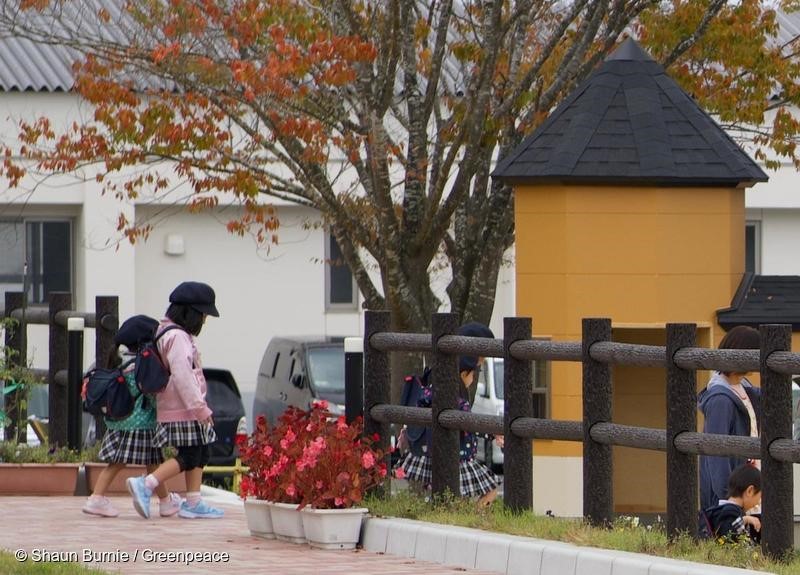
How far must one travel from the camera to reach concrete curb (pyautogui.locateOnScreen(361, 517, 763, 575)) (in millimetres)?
7629

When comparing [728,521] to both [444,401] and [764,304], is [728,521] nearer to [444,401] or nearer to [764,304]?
[444,401]

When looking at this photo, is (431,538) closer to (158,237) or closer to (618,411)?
(618,411)

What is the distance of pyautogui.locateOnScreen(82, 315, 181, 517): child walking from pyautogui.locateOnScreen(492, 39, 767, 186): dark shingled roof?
9.69 feet

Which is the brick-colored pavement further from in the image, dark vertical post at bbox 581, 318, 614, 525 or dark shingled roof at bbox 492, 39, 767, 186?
dark shingled roof at bbox 492, 39, 767, 186

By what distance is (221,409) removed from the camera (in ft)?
64.7

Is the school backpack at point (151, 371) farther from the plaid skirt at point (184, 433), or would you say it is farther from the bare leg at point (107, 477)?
the bare leg at point (107, 477)

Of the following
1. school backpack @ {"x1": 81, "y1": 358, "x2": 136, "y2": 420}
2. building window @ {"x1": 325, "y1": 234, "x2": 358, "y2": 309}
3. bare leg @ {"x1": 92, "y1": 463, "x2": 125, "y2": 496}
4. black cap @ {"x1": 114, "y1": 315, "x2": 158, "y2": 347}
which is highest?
building window @ {"x1": 325, "y1": 234, "x2": 358, "y2": 309}

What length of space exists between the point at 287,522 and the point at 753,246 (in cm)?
1856

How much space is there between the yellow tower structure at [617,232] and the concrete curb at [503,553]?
302cm

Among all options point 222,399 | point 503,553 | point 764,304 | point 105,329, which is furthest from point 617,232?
point 222,399

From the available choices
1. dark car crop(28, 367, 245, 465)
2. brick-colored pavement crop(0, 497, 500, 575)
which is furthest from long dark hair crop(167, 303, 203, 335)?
dark car crop(28, 367, 245, 465)

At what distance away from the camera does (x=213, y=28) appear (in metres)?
14.5

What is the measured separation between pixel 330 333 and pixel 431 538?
17.2 meters

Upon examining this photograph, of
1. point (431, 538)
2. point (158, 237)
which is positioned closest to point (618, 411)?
point (431, 538)
